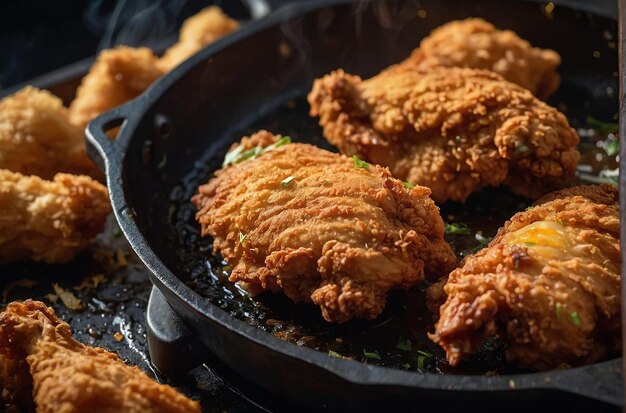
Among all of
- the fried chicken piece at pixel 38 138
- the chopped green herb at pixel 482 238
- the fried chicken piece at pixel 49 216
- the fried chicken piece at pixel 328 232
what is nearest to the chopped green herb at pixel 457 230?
the chopped green herb at pixel 482 238

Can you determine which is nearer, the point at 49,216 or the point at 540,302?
the point at 540,302

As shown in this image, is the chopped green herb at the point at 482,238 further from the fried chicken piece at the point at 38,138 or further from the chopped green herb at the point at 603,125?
the fried chicken piece at the point at 38,138

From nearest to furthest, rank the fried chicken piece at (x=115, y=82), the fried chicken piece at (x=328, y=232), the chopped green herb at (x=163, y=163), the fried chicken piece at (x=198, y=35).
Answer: the fried chicken piece at (x=328, y=232)
the chopped green herb at (x=163, y=163)
the fried chicken piece at (x=115, y=82)
the fried chicken piece at (x=198, y=35)

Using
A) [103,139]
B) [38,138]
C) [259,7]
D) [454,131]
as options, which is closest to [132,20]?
Answer: [259,7]

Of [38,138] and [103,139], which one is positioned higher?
[103,139]

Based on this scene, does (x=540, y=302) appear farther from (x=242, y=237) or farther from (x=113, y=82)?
(x=113, y=82)
